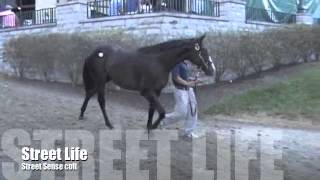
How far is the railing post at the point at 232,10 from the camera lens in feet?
73.9

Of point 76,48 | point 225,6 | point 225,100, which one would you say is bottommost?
point 225,100

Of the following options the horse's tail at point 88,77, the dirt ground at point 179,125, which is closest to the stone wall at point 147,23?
the dirt ground at point 179,125

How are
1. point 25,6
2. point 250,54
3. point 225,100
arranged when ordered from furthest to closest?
1. point 25,6
2. point 250,54
3. point 225,100

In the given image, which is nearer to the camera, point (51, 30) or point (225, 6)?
point (225, 6)

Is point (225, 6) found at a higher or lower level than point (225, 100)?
higher

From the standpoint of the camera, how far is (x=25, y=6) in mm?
33281

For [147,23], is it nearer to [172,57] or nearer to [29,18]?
[172,57]

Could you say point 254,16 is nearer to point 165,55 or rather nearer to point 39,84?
point 39,84

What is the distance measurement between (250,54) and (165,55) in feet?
30.2

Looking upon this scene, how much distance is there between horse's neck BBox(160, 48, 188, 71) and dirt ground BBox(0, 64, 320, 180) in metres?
1.31

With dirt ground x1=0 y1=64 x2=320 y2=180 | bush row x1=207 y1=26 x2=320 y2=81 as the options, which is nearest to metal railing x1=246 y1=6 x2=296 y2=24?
bush row x1=207 y1=26 x2=320 y2=81

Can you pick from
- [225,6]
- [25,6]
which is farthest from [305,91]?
[25,6]

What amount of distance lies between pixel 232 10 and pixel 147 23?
406 cm

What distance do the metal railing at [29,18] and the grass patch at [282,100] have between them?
34.2 ft
